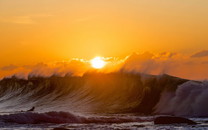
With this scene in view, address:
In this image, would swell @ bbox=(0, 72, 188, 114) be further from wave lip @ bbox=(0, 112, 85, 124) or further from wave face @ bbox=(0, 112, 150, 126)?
wave lip @ bbox=(0, 112, 85, 124)

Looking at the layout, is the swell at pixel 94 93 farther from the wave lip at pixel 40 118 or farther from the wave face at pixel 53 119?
the wave lip at pixel 40 118

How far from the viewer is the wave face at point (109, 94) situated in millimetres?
28125

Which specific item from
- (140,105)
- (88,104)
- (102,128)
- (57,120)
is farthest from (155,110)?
(102,128)

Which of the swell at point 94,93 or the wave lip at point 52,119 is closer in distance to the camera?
the wave lip at point 52,119

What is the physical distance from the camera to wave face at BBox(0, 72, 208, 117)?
28125 millimetres

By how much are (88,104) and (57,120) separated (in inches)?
394

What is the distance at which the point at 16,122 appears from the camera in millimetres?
21031

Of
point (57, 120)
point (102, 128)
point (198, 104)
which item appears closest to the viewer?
point (102, 128)

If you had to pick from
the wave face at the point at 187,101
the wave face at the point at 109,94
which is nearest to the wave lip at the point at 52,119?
the wave face at the point at 187,101

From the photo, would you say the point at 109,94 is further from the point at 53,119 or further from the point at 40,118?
the point at 40,118

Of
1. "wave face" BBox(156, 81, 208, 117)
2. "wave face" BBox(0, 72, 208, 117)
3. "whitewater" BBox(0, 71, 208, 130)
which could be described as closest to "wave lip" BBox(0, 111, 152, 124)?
"whitewater" BBox(0, 71, 208, 130)

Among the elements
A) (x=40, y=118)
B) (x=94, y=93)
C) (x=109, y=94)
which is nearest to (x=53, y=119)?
(x=40, y=118)

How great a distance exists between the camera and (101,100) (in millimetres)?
32406

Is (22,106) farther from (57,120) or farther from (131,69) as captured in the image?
(57,120)
